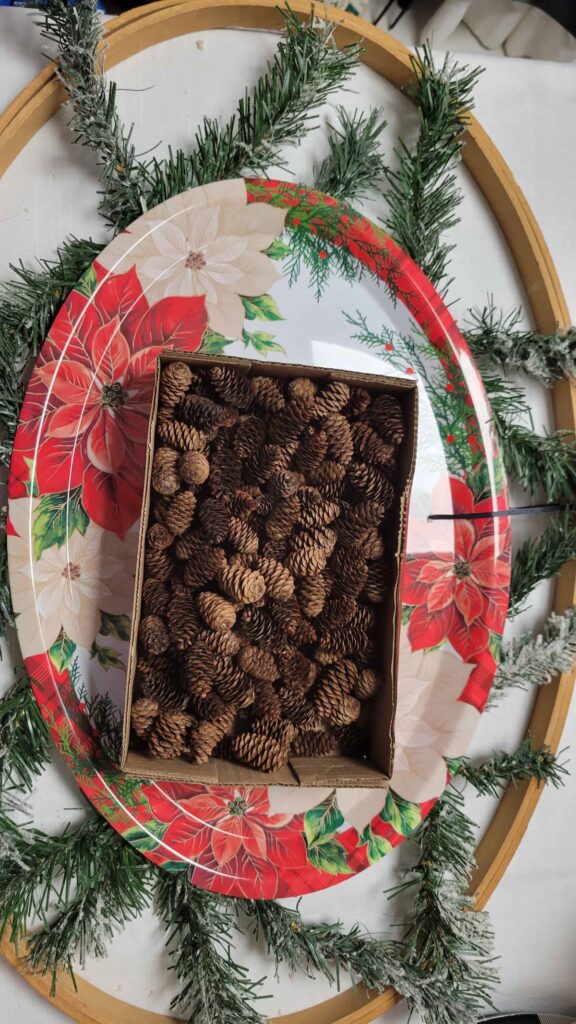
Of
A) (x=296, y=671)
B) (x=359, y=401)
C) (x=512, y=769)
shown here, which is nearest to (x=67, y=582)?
(x=296, y=671)

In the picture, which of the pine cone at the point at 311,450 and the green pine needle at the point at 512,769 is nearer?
the pine cone at the point at 311,450

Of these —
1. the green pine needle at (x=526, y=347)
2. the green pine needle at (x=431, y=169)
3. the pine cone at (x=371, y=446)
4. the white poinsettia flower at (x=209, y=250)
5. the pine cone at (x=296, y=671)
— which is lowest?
the pine cone at (x=296, y=671)

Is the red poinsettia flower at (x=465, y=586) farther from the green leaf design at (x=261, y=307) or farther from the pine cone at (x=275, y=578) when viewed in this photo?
the green leaf design at (x=261, y=307)

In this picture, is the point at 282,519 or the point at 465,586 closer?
the point at 282,519

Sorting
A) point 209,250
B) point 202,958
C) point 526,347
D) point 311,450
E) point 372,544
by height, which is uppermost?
point 209,250

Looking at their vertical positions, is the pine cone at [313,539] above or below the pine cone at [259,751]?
above

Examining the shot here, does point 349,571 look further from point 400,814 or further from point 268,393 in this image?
point 400,814

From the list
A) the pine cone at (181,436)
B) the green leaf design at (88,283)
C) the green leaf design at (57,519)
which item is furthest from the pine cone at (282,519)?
the green leaf design at (88,283)
